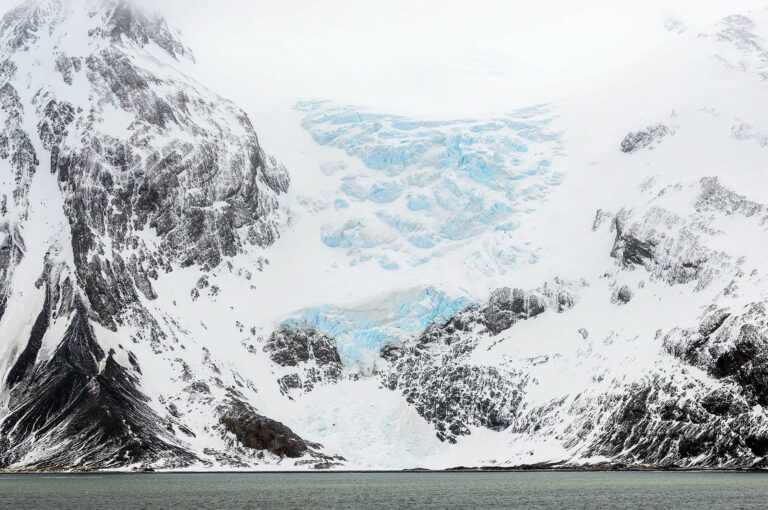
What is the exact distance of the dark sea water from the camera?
12031cm

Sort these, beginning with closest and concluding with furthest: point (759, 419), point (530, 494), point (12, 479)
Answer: point (530, 494) < point (12, 479) < point (759, 419)

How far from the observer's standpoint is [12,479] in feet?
585

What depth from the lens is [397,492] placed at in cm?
14838

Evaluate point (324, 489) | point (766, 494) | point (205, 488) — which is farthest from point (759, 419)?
point (205, 488)

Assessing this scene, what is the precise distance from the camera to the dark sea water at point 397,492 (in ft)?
395

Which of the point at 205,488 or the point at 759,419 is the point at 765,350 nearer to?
the point at 759,419

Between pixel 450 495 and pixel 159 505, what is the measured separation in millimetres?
42195

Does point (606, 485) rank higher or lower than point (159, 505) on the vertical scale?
lower

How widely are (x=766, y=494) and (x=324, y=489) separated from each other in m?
63.7

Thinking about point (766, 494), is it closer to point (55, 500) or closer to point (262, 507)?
point (262, 507)

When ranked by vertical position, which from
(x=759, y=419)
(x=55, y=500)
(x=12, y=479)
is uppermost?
(x=55, y=500)

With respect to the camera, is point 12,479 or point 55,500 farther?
point 12,479

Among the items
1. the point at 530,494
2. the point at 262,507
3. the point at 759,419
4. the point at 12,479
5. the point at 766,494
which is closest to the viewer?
the point at 262,507

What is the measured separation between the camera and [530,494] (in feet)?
461
